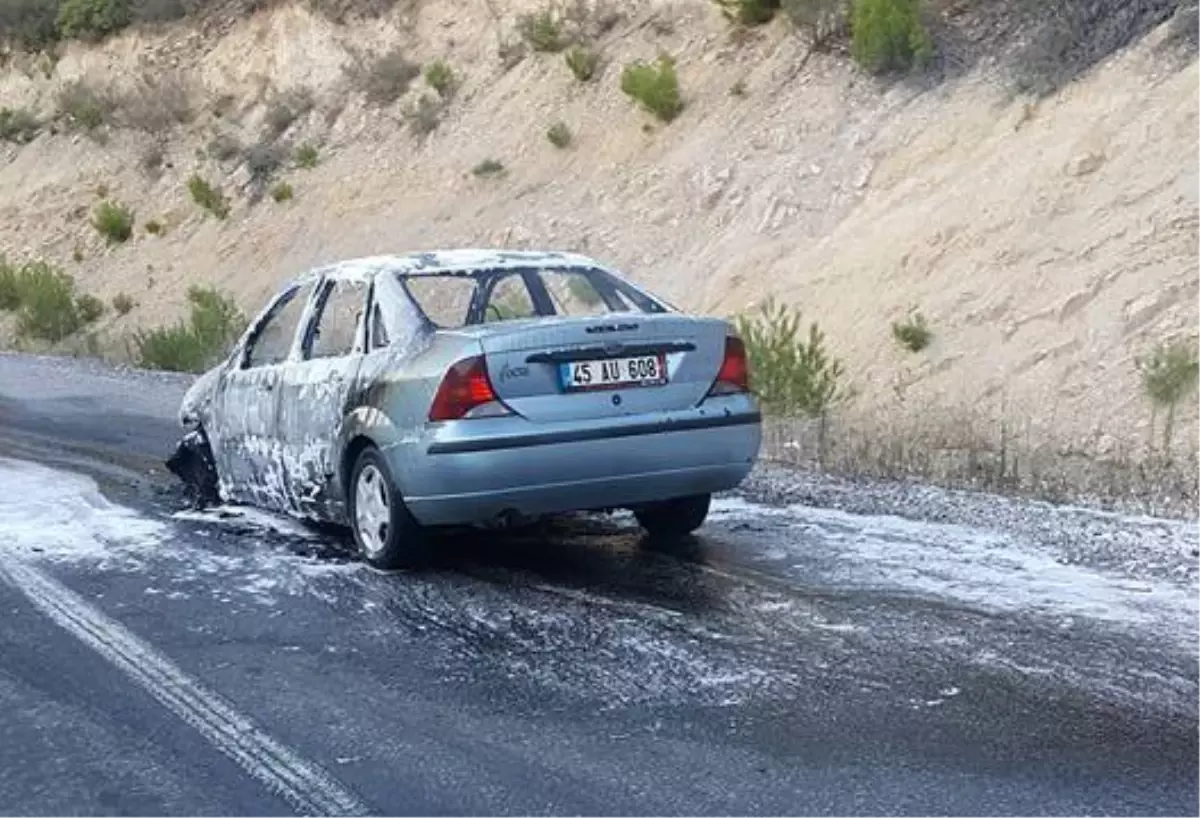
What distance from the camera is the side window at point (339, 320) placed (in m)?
9.81

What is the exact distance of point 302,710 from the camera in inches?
266

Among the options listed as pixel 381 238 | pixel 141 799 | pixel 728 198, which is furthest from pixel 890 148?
pixel 141 799

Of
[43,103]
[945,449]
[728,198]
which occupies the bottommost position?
[945,449]

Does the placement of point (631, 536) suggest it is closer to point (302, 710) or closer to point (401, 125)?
point (302, 710)

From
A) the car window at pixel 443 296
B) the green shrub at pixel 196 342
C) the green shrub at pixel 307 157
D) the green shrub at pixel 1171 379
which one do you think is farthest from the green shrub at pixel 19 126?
the car window at pixel 443 296

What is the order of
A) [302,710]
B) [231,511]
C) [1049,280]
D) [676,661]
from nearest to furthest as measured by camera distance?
[302,710], [676,661], [231,511], [1049,280]

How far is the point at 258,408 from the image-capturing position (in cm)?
1073

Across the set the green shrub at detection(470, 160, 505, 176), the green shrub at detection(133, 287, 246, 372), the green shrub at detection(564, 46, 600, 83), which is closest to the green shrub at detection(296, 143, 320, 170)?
the green shrub at detection(470, 160, 505, 176)

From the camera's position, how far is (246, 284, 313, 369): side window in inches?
420

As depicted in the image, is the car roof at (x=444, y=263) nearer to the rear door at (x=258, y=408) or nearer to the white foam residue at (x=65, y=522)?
the rear door at (x=258, y=408)

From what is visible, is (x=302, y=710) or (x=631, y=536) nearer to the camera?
(x=302, y=710)

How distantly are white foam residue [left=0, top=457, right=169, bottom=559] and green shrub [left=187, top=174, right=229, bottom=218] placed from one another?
797 inches

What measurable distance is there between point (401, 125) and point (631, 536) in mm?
21524

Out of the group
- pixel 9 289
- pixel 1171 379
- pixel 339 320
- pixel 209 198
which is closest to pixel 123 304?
pixel 209 198
